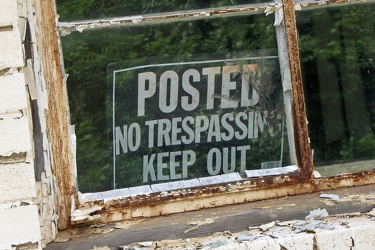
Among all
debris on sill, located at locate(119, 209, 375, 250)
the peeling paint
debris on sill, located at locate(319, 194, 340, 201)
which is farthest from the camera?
debris on sill, located at locate(319, 194, 340, 201)

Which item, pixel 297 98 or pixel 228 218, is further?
pixel 297 98

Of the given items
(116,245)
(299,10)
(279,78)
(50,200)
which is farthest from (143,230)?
(299,10)

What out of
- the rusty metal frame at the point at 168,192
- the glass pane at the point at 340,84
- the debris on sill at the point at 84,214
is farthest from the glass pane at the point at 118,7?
the debris on sill at the point at 84,214

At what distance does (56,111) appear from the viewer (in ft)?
7.28

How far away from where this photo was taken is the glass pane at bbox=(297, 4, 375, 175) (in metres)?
2.49

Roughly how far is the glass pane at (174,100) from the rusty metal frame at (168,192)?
34 millimetres

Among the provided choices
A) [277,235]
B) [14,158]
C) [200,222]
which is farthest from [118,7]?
[277,235]

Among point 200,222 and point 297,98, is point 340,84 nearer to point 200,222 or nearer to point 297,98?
point 297,98

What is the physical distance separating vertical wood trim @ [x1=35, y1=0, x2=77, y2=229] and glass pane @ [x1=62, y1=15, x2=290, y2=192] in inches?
1.4

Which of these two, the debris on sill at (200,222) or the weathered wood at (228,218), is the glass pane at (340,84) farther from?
the debris on sill at (200,222)

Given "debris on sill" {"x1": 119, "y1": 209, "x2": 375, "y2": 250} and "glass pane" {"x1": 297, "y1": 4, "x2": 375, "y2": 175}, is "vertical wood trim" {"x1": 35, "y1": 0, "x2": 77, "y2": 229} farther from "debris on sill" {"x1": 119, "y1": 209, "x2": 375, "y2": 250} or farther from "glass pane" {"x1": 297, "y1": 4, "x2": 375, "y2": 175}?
"glass pane" {"x1": 297, "y1": 4, "x2": 375, "y2": 175}

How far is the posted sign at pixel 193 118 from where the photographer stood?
7.63 feet

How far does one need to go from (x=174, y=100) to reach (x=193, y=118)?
0.28 ft

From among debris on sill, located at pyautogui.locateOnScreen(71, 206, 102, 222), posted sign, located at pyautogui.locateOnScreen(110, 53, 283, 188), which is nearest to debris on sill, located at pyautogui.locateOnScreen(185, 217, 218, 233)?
posted sign, located at pyautogui.locateOnScreen(110, 53, 283, 188)
